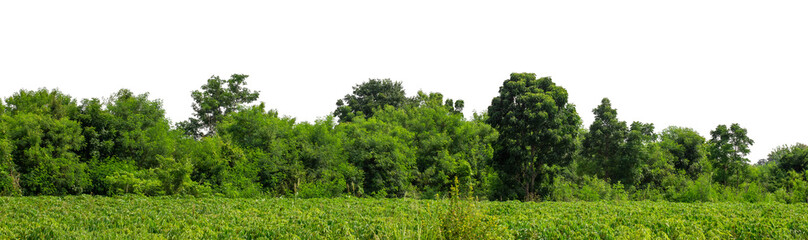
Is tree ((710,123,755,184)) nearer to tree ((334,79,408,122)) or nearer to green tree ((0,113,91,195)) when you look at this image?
tree ((334,79,408,122))

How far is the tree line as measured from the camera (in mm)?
27250

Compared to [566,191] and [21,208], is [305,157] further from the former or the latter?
[21,208]

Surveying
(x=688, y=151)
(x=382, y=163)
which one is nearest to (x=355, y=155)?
(x=382, y=163)

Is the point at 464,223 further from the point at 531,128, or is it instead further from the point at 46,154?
the point at 46,154

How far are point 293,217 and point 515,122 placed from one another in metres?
23.4

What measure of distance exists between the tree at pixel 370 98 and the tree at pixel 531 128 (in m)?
24.7

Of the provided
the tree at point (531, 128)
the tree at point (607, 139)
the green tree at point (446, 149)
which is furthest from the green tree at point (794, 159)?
the green tree at point (446, 149)

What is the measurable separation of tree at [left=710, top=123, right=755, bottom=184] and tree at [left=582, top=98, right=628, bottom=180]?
470 inches

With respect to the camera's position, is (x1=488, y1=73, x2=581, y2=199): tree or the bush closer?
the bush

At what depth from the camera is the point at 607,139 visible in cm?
4038

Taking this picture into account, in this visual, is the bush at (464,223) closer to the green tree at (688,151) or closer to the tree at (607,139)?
the tree at (607,139)

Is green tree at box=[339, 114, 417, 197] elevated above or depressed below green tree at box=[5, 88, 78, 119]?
below

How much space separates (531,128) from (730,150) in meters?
24.7

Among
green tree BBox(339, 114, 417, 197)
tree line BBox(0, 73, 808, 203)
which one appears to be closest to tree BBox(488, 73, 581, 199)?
tree line BBox(0, 73, 808, 203)
